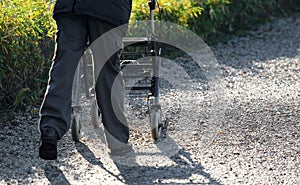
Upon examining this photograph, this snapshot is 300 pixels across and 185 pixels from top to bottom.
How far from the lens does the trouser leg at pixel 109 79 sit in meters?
4.90

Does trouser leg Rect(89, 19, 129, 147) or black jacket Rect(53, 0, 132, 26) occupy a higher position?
black jacket Rect(53, 0, 132, 26)

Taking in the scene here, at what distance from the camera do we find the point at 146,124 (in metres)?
6.14

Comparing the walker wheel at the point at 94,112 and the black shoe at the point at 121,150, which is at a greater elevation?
the walker wheel at the point at 94,112

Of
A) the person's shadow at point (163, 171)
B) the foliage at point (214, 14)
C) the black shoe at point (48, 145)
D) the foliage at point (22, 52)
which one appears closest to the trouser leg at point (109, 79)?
the person's shadow at point (163, 171)

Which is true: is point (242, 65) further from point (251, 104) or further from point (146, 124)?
point (146, 124)

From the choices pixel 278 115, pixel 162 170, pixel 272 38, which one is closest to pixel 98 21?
pixel 162 170

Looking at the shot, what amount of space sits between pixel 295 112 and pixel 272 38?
395cm

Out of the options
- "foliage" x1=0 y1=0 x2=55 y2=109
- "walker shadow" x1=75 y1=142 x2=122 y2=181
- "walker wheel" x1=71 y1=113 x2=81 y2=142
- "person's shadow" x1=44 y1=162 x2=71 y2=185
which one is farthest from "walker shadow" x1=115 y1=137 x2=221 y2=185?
"foliage" x1=0 y1=0 x2=55 y2=109

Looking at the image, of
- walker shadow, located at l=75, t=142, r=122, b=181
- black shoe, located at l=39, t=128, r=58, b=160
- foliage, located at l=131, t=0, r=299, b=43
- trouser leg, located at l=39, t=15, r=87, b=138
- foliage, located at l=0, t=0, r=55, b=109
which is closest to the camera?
black shoe, located at l=39, t=128, r=58, b=160

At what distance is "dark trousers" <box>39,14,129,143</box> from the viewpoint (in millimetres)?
4746

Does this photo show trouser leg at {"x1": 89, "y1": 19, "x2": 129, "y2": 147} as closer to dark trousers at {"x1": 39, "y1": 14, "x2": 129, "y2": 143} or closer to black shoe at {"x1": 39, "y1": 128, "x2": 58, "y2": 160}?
dark trousers at {"x1": 39, "y1": 14, "x2": 129, "y2": 143}

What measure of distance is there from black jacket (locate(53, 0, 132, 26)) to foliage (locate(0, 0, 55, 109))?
1.53 m

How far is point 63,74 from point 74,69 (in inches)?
3.6

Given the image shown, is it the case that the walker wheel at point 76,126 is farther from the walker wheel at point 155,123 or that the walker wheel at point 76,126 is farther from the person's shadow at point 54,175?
the walker wheel at point 155,123
